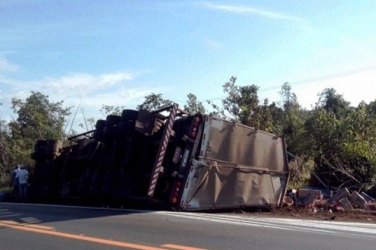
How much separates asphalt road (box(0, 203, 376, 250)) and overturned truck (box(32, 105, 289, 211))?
0.69 metres

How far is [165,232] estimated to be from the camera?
877 cm

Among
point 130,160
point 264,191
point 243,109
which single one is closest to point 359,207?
point 264,191

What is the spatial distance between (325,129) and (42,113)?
76.6 ft

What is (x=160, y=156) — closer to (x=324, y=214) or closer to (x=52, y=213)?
(x=52, y=213)

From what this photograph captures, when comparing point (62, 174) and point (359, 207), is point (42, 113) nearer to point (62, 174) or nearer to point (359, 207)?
point (62, 174)

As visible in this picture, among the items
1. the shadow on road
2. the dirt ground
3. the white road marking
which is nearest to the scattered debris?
the dirt ground

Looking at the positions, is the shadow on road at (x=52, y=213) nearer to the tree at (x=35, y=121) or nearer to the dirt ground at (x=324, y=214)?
the dirt ground at (x=324, y=214)

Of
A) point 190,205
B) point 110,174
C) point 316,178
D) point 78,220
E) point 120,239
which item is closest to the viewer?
point 120,239

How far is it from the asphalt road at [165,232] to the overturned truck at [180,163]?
69cm

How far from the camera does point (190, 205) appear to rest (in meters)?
11.7

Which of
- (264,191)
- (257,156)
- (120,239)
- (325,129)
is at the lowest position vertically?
(120,239)

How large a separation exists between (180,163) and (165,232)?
10.2ft

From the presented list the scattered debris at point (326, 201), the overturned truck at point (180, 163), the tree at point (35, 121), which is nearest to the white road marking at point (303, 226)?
the overturned truck at point (180, 163)

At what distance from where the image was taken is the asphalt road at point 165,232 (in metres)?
7.67
